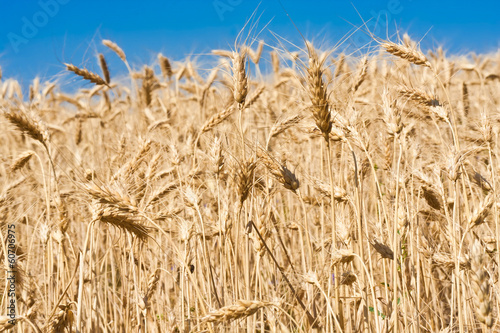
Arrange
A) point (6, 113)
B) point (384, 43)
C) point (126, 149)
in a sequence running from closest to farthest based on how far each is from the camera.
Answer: point (6, 113), point (384, 43), point (126, 149)

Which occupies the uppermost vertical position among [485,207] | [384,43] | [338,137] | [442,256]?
[384,43]

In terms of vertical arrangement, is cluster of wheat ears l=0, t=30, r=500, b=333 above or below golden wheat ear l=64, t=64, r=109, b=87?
below

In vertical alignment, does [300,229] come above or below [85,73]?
below

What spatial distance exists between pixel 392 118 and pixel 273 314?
94 centimetres

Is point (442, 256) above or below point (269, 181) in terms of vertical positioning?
below

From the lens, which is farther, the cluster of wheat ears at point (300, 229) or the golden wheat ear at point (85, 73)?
the golden wheat ear at point (85, 73)

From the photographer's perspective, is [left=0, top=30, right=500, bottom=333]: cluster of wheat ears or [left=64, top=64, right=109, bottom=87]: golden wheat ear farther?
[left=64, top=64, right=109, bottom=87]: golden wheat ear

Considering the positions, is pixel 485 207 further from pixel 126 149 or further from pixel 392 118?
pixel 126 149

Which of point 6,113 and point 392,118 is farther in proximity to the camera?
point 6,113

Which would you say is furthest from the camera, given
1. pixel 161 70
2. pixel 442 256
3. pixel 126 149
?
pixel 161 70

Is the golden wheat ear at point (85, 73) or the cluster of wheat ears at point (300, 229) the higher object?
the golden wheat ear at point (85, 73)

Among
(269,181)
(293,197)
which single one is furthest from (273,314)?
(293,197)

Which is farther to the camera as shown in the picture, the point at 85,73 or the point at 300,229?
the point at 85,73

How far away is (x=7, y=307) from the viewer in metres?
1.87
